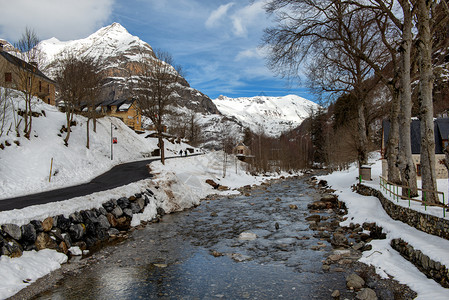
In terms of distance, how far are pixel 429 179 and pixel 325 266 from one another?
5.84 m

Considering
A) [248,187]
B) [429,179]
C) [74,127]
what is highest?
[74,127]

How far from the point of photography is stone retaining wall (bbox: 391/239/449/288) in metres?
7.96

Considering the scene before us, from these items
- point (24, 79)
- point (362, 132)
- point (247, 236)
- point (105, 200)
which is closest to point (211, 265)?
point (247, 236)

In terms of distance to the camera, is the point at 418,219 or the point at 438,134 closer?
the point at 418,219

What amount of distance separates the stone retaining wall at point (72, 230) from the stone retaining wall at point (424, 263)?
12.8 meters

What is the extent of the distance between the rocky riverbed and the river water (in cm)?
3

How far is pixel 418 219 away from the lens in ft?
37.1

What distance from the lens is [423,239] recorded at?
10031 millimetres

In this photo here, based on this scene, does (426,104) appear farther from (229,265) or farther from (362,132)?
(362,132)

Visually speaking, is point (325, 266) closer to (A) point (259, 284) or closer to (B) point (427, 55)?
(A) point (259, 284)

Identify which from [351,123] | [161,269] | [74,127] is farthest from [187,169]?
[161,269]

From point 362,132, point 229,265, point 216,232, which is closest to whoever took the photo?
point 229,265

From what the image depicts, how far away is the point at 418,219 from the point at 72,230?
1430cm

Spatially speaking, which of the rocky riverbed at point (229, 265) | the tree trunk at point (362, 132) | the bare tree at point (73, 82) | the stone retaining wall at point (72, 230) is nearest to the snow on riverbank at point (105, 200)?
the stone retaining wall at point (72, 230)
